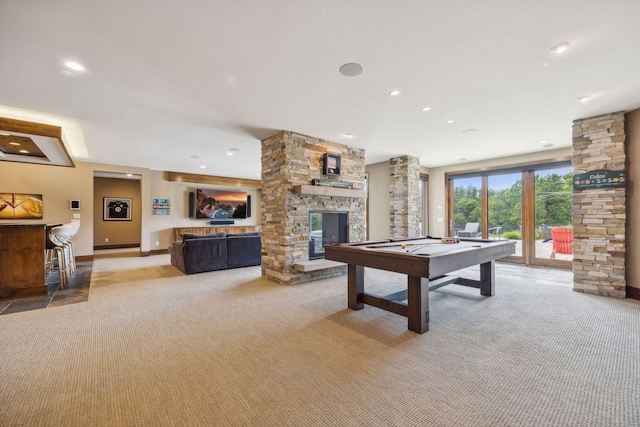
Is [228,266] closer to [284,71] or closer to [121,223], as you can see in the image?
[284,71]

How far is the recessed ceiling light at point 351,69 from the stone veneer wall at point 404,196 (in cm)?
431

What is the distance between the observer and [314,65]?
2760 mm

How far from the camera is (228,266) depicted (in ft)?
19.7

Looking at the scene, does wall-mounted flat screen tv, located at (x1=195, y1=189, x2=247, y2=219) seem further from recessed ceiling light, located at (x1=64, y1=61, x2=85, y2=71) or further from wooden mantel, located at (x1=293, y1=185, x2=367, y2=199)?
recessed ceiling light, located at (x1=64, y1=61, x2=85, y2=71)

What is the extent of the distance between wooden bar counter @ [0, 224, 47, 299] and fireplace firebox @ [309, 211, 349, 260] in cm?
413

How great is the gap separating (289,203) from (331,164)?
4.00 ft

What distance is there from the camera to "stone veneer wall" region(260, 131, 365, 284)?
4.82 m

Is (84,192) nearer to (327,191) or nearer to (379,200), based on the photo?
(327,191)

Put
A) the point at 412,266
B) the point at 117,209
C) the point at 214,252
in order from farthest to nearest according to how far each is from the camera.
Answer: the point at 117,209, the point at 214,252, the point at 412,266

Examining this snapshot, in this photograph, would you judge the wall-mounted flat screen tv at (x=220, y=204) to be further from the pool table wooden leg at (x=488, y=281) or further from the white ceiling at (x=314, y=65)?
the pool table wooden leg at (x=488, y=281)

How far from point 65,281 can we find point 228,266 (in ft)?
8.87

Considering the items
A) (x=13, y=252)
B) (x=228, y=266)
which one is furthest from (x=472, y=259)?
(x=13, y=252)

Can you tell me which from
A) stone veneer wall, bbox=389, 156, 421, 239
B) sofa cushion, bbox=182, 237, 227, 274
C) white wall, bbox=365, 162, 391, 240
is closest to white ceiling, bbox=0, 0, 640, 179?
stone veneer wall, bbox=389, 156, 421, 239

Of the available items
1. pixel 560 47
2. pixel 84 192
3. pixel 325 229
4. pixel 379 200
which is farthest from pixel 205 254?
pixel 560 47
